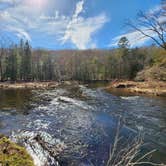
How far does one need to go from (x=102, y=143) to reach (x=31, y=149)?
12.7 feet

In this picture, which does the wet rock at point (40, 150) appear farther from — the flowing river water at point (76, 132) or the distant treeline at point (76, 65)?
the distant treeline at point (76, 65)

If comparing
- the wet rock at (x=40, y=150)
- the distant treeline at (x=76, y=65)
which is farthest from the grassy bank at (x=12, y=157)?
the distant treeline at (x=76, y=65)

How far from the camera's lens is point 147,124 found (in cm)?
1377

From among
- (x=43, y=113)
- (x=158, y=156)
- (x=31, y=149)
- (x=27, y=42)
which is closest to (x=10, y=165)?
(x=31, y=149)

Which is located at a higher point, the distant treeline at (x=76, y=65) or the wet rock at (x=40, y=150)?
the distant treeline at (x=76, y=65)

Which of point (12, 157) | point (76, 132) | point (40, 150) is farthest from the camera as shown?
point (76, 132)

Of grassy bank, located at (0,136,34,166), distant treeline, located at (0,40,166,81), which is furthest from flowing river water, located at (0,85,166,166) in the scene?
distant treeline, located at (0,40,166,81)

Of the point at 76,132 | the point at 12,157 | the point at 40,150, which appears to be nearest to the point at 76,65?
the point at 76,132

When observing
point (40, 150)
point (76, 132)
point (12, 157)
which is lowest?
point (76, 132)

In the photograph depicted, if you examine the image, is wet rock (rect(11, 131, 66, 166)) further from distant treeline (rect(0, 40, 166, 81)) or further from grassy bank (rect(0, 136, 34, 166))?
distant treeline (rect(0, 40, 166, 81))

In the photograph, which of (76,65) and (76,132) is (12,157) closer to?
(76,132)

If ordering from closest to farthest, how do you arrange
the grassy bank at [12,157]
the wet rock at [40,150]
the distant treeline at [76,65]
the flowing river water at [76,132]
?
the grassy bank at [12,157], the wet rock at [40,150], the flowing river water at [76,132], the distant treeline at [76,65]

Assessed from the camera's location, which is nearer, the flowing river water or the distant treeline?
the flowing river water

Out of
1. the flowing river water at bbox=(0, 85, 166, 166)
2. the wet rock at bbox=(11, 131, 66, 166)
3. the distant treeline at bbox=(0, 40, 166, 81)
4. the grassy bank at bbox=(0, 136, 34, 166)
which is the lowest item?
the flowing river water at bbox=(0, 85, 166, 166)
